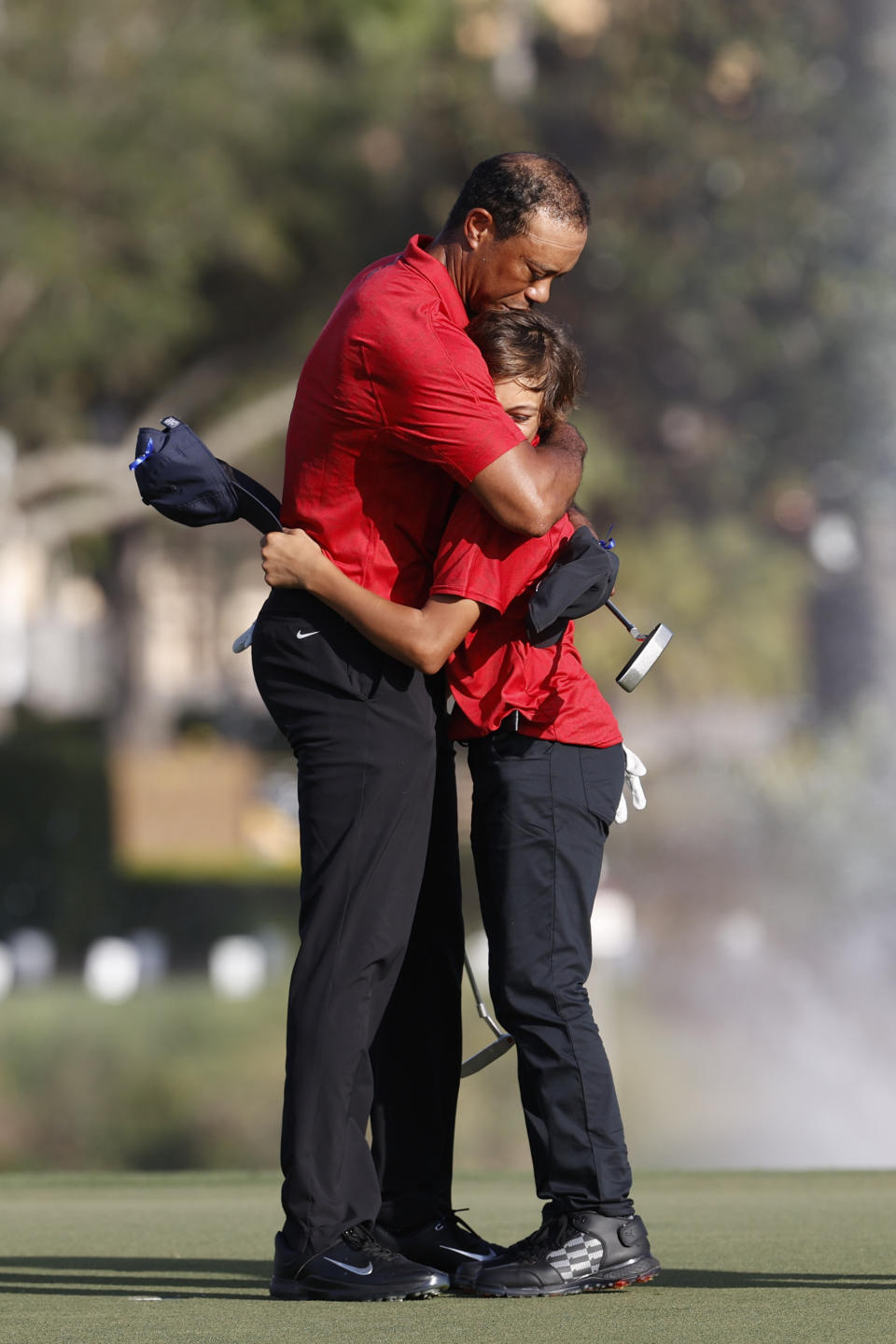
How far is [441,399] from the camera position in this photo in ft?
11.1

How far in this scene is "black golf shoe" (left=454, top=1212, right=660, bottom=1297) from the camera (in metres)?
3.42

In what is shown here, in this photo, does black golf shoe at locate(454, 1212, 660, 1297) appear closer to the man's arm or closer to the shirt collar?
the man's arm

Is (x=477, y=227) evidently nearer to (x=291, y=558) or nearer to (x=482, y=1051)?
(x=291, y=558)

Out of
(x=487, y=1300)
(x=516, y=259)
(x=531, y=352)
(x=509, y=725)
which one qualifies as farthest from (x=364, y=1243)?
(x=516, y=259)

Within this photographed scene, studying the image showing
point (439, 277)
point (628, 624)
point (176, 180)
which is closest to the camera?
point (439, 277)

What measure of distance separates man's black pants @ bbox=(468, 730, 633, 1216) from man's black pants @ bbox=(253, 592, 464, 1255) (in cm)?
13

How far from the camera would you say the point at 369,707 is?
139 inches

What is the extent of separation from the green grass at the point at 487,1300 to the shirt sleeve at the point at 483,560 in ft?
3.49

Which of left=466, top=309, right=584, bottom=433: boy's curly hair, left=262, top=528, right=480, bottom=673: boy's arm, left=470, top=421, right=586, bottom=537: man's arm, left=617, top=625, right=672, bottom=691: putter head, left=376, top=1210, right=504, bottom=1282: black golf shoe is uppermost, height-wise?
left=466, top=309, right=584, bottom=433: boy's curly hair

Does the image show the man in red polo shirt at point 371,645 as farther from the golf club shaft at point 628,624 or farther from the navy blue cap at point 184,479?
the golf club shaft at point 628,624

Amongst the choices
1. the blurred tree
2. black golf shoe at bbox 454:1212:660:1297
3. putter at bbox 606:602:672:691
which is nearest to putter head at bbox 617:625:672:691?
putter at bbox 606:602:672:691

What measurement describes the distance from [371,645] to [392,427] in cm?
35

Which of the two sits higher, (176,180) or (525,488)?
(176,180)

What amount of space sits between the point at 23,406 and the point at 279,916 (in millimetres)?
5587
